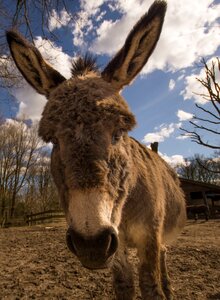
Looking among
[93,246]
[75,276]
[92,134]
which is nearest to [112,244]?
[93,246]

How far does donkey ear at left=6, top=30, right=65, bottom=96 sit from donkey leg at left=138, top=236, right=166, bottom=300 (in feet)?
6.76

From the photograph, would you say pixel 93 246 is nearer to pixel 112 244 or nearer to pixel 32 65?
pixel 112 244

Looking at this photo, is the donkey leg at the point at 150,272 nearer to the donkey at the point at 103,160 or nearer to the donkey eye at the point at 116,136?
the donkey at the point at 103,160

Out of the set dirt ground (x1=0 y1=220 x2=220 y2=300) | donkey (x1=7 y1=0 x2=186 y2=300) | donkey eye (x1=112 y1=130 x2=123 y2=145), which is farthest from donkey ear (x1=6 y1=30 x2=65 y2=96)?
dirt ground (x1=0 y1=220 x2=220 y2=300)

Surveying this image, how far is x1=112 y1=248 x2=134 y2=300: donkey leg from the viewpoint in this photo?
3.66m

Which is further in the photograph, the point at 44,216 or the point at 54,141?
the point at 44,216

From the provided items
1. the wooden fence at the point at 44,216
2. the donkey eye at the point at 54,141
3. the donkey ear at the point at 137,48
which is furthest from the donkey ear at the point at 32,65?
the wooden fence at the point at 44,216

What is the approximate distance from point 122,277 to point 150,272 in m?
0.63

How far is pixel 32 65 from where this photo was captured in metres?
3.11

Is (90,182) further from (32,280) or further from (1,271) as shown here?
(1,271)

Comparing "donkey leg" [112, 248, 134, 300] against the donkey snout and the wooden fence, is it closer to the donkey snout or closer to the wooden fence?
the donkey snout

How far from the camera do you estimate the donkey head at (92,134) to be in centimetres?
189

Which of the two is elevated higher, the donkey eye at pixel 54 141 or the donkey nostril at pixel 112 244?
the donkey eye at pixel 54 141

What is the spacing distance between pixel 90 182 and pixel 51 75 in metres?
1.63
